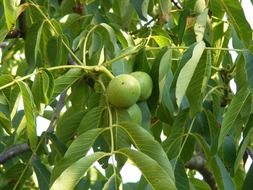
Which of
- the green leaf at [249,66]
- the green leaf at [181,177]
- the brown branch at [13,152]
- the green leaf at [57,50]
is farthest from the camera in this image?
the brown branch at [13,152]

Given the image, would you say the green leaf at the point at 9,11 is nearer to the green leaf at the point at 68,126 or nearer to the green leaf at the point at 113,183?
the green leaf at the point at 68,126

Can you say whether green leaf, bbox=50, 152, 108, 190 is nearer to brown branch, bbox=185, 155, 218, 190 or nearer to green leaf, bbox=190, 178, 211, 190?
green leaf, bbox=190, 178, 211, 190

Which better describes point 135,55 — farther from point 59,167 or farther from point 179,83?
point 59,167

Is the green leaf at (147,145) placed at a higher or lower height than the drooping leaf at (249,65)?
lower

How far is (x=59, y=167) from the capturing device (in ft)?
5.08

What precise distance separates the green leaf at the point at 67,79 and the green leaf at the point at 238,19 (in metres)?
0.47

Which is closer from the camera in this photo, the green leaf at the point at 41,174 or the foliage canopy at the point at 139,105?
the foliage canopy at the point at 139,105

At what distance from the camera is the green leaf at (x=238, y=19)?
186 cm

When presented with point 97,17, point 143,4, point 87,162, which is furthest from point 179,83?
point 97,17

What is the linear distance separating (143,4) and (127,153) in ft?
2.49

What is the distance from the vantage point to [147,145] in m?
1.52

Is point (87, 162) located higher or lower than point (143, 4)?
lower

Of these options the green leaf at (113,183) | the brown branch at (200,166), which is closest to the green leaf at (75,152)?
the green leaf at (113,183)

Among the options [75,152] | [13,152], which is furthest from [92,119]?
[13,152]
